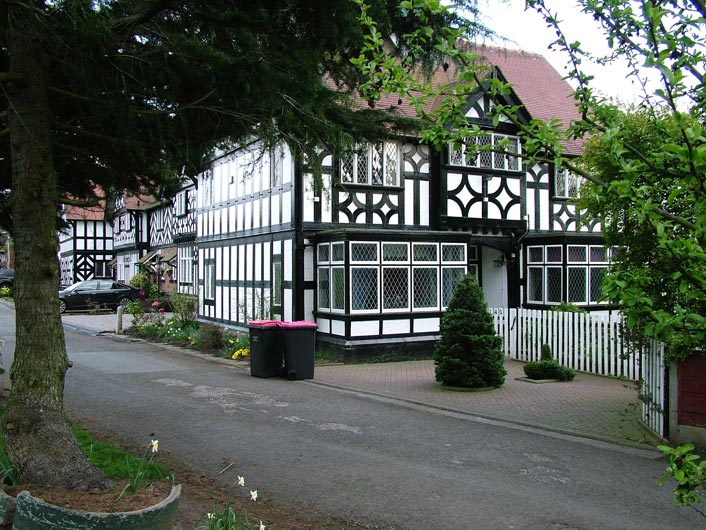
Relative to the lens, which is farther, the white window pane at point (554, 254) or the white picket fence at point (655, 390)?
the white window pane at point (554, 254)

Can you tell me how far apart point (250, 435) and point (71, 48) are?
16.3 feet

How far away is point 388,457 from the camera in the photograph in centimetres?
758

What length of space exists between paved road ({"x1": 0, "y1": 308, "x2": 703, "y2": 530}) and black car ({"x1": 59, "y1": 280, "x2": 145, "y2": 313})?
22.2m

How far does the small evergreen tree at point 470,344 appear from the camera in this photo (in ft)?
40.3

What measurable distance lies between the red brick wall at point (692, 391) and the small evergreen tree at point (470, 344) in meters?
4.49

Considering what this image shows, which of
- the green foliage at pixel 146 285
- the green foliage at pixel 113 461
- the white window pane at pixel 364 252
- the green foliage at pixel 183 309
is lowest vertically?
the green foliage at pixel 113 461

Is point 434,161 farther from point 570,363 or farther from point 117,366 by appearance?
point 117,366

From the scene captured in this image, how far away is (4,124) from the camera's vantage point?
7.45 metres

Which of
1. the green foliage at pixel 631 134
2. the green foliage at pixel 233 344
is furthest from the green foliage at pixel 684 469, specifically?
the green foliage at pixel 233 344

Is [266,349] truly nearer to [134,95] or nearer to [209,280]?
[134,95]

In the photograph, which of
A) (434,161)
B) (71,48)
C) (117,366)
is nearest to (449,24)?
(71,48)

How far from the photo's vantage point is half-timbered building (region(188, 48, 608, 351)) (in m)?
16.8

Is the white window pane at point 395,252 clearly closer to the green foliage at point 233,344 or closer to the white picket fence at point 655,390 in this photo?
the green foliage at point 233,344

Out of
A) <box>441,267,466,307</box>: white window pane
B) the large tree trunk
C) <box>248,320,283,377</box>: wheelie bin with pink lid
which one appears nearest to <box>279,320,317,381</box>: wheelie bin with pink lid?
<box>248,320,283,377</box>: wheelie bin with pink lid
